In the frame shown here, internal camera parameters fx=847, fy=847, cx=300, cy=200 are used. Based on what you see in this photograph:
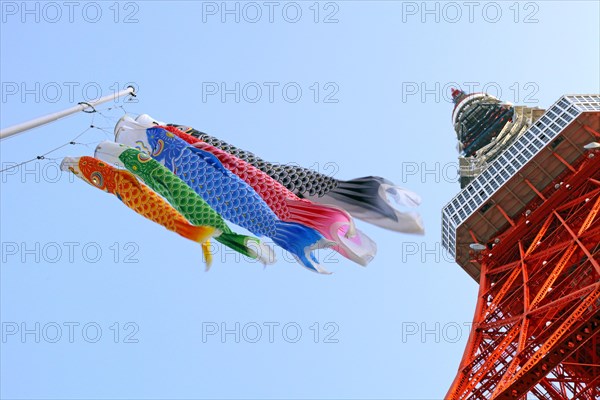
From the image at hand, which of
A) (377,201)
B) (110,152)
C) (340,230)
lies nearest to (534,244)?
(377,201)

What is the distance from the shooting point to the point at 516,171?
134 ft

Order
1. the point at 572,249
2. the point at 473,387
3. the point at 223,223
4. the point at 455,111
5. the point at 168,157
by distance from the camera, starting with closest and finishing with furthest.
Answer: the point at 223,223, the point at 168,157, the point at 473,387, the point at 572,249, the point at 455,111

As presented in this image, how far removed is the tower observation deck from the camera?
32469 mm

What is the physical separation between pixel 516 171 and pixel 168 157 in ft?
82.1

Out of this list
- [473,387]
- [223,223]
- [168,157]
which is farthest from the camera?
[473,387]

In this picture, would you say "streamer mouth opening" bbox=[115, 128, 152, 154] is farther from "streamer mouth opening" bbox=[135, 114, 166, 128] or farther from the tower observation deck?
the tower observation deck

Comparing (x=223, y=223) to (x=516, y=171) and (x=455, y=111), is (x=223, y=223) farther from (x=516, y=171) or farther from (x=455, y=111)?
(x=455, y=111)

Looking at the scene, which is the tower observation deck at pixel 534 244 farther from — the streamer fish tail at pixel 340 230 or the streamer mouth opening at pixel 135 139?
the streamer mouth opening at pixel 135 139

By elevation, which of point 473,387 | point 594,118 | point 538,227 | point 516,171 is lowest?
point 473,387

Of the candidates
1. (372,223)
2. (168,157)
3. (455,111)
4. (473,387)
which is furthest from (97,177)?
(455,111)

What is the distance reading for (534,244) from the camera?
128 ft

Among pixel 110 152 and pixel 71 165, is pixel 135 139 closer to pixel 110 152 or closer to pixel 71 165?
pixel 110 152

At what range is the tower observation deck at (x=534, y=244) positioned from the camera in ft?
107

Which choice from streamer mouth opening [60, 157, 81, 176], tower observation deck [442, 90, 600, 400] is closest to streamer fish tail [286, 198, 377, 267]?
streamer mouth opening [60, 157, 81, 176]
